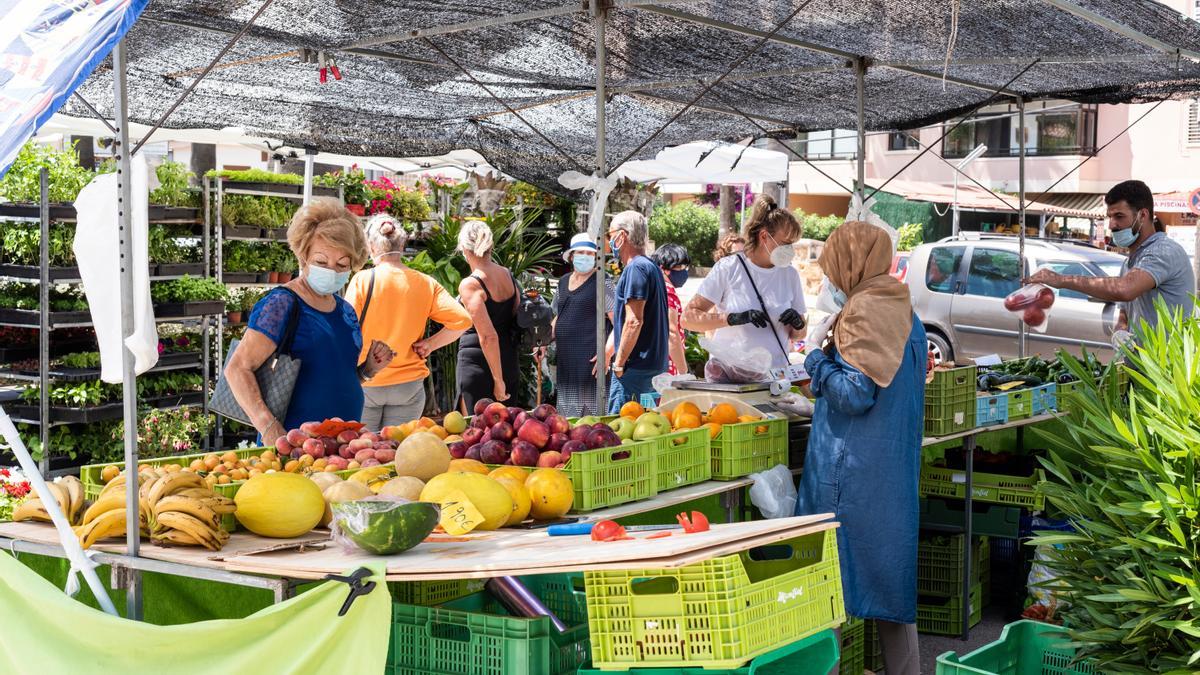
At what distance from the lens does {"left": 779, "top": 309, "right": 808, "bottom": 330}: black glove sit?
6422 mm

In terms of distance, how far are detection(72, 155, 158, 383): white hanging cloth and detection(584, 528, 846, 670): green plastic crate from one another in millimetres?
1233

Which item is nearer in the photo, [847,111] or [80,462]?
[80,462]

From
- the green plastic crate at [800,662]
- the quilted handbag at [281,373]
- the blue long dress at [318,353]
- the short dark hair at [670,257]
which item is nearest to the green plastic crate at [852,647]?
the green plastic crate at [800,662]

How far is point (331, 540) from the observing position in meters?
3.26

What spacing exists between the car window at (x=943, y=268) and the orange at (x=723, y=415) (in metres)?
9.98

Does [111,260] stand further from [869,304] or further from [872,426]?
[872,426]

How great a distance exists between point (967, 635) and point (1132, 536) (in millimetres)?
2479

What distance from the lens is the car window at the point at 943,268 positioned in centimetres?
1407

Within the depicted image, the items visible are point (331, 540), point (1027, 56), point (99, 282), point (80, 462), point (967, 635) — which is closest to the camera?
point (99, 282)

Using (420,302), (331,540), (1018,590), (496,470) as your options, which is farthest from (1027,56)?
(331,540)

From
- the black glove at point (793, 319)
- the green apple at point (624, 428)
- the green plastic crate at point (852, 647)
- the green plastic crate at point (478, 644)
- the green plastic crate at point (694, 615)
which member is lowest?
the green plastic crate at point (852, 647)

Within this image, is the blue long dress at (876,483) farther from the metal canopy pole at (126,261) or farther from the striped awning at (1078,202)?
the striped awning at (1078,202)

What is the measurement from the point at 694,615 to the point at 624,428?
166 cm

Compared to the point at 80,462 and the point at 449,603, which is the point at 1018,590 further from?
the point at 80,462
